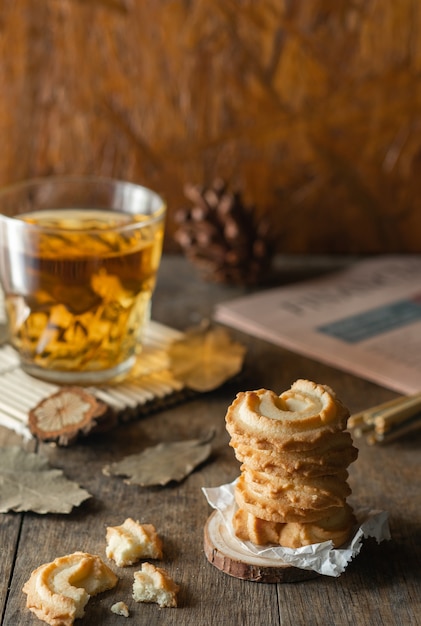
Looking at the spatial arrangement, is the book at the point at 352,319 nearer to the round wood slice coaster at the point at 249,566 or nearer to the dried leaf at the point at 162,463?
the dried leaf at the point at 162,463

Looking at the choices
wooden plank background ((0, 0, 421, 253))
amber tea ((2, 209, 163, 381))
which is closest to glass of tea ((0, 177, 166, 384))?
amber tea ((2, 209, 163, 381))

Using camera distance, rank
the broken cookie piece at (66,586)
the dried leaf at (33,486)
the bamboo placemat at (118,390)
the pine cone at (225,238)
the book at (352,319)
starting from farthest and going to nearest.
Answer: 1. the pine cone at (225,238)
2. the book at (352,319)
3. the bamboo placemat at (118,390)
4. the dried leaf at (33,486)
5. the broken cookie piece at (66,586)

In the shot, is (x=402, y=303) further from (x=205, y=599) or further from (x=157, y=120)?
(x=205, y=599)

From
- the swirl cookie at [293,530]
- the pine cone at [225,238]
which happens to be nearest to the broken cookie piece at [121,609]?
the swirl cookie at [293,530]

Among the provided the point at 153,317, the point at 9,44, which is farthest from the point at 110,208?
the point at 9,44

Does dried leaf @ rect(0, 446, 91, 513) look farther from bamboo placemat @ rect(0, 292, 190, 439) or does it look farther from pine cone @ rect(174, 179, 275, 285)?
pine cone @ rect(174, 179, 275, 285)
